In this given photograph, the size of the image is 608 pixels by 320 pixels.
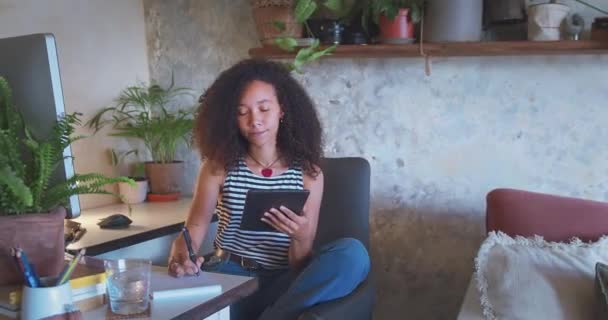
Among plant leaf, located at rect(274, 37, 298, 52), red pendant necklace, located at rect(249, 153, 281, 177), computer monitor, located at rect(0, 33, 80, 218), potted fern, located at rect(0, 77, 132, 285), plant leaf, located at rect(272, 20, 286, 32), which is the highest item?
plant leaf, located at rect(272, 20, 286, 32)

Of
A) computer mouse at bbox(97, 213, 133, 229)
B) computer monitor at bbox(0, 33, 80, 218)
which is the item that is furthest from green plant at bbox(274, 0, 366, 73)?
computer monitor at bbox(0, 33, 80, 218)

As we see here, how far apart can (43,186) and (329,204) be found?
105cm

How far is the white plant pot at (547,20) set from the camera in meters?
1.86

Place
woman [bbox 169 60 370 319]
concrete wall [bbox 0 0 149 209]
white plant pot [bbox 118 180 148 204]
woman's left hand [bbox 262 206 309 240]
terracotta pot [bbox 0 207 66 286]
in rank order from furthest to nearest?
white plant pot [bbox 118 180 148 204]
concrete wall [bbox 0 0 149 209]
woman [bbox 169 60 370 319]
woman's left hand [bbox 262 206 309 240]
terracotta pot [bbox 0 207 66 286]

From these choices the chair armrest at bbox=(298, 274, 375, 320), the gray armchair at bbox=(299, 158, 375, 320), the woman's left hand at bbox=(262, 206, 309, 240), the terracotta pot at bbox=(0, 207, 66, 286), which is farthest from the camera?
the gray armchair at bbox=(299, 158, 375, 320)

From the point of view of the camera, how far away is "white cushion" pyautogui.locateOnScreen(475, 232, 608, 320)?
1.55m

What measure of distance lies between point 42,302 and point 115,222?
115 cm

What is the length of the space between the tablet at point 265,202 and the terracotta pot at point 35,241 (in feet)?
1.68

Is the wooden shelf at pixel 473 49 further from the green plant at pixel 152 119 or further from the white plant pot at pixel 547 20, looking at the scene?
the green plant at pixel 152 119

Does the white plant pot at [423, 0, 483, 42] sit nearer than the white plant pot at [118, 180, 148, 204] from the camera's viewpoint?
Yes

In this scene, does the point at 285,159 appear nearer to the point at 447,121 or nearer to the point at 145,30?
the point at 447,121

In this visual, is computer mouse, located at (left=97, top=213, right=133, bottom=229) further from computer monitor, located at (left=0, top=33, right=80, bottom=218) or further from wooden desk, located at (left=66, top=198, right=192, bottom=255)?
computer monitor, located at (left=0, top=33, right=80, bottom=218)

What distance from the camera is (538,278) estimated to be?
1.59 m

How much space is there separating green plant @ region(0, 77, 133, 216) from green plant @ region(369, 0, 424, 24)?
1159 mm
